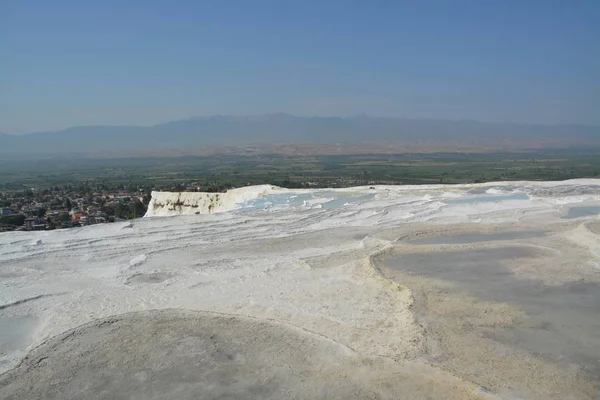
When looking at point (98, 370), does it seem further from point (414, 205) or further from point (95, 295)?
point (414, 205)

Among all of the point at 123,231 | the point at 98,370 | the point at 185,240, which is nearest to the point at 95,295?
the point at 98,370

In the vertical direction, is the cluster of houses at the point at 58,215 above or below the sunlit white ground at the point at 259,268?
below

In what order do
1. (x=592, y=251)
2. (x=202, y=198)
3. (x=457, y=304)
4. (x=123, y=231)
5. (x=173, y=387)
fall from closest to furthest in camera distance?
1. (x=173, y=387)
2. (x=457, y=304)
3. (x=592, y=251)
4. (x=123, y=231)
5. (x=202, y=198)

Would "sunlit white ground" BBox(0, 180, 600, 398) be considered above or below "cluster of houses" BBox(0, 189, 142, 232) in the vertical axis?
above

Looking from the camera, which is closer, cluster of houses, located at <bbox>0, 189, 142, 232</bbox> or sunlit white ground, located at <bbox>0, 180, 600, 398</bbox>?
sunlit white ground, located at <bbox>0, 180, 600, 398</bbox>

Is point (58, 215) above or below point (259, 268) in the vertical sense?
below

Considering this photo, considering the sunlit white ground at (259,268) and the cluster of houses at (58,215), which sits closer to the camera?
the sunlit white ground at (259,268)

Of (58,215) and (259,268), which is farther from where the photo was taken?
(58,215)

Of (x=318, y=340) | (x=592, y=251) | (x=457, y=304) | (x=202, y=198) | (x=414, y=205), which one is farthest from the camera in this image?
(x=202, y=198)
